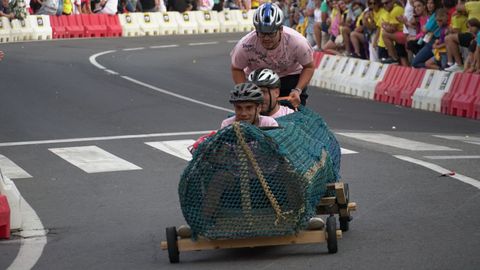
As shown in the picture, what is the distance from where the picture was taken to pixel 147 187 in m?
14.2

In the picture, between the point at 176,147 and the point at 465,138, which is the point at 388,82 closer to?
the point at 465,138

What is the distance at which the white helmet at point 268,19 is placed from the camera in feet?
40.3

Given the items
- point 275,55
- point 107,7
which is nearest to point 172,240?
point 275,55

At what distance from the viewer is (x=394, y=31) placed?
1033 inches

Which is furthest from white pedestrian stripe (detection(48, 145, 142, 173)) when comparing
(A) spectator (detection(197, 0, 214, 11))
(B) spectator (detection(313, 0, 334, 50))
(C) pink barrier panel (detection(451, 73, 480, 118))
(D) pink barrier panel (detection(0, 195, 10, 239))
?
(A) spectator (detection(197, 0, 214, 11))

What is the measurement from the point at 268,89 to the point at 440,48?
13549mm

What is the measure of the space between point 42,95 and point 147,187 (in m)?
11.3

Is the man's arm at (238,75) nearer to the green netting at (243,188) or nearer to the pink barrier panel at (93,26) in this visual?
the green netting at (243,188)

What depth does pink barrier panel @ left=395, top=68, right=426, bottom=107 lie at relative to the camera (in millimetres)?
24578

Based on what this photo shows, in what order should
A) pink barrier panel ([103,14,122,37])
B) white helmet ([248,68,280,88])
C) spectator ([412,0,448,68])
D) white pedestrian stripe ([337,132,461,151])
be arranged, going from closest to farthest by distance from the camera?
1. white helmet ([248,68,280,88])
2. white pedestrian stripe ([337,132,461,151])
3. spectator ([412,0,448,68])
4. pink barrier panel ([103,14,122,37])

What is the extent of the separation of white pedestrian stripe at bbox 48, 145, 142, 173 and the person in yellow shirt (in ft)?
32.3

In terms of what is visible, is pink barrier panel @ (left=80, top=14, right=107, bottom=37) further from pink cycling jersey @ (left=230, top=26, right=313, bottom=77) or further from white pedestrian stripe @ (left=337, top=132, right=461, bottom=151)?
pink cycling jersey @ (left=230, top=26, right=313, bottom=77)

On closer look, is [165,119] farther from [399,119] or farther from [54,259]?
[54,259]

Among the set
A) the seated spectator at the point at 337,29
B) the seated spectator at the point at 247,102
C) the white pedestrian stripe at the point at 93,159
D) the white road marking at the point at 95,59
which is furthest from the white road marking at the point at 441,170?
the white road marking at the point at 95,59
